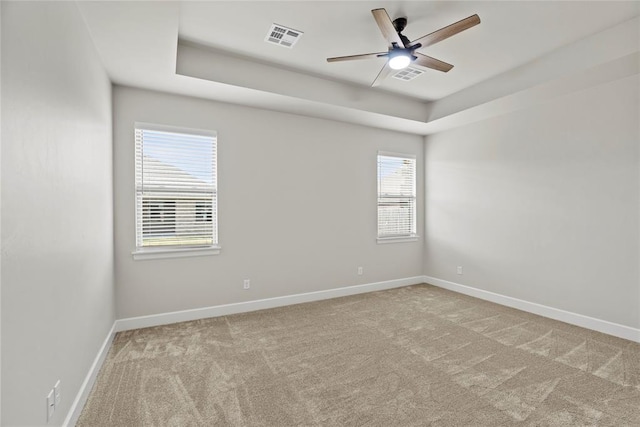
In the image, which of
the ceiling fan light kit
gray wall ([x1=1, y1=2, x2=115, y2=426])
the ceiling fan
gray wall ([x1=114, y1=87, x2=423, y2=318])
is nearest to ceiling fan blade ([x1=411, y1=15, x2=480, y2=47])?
the ceiling fan

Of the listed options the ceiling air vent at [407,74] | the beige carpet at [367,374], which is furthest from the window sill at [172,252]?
the ceiling air vent at [407,74]

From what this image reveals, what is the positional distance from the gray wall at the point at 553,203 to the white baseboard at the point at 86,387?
478 cm

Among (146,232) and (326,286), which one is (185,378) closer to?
(146,232)

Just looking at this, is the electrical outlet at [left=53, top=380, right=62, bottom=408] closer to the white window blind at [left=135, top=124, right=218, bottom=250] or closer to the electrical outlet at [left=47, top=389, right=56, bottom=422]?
the electrical outlet at [left=47, top=389, right=56, bottom=422]

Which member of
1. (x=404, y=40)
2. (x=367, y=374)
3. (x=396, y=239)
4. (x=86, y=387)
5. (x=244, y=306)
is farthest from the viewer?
(x=396, y=239)

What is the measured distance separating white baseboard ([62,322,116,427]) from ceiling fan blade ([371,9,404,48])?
3.31 metres

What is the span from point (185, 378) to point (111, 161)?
235 centimetres

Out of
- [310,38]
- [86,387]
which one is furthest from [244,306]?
[310,38]

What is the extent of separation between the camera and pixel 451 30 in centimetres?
239

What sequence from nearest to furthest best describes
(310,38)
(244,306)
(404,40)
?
1. (404,40)
2. (310,38)
3. (244,306)

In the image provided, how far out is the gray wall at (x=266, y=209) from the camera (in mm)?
3461

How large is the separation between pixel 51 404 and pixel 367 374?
204 centimetres

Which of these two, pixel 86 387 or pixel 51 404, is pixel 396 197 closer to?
pixel 86 387

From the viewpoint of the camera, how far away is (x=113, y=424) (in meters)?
1.95
